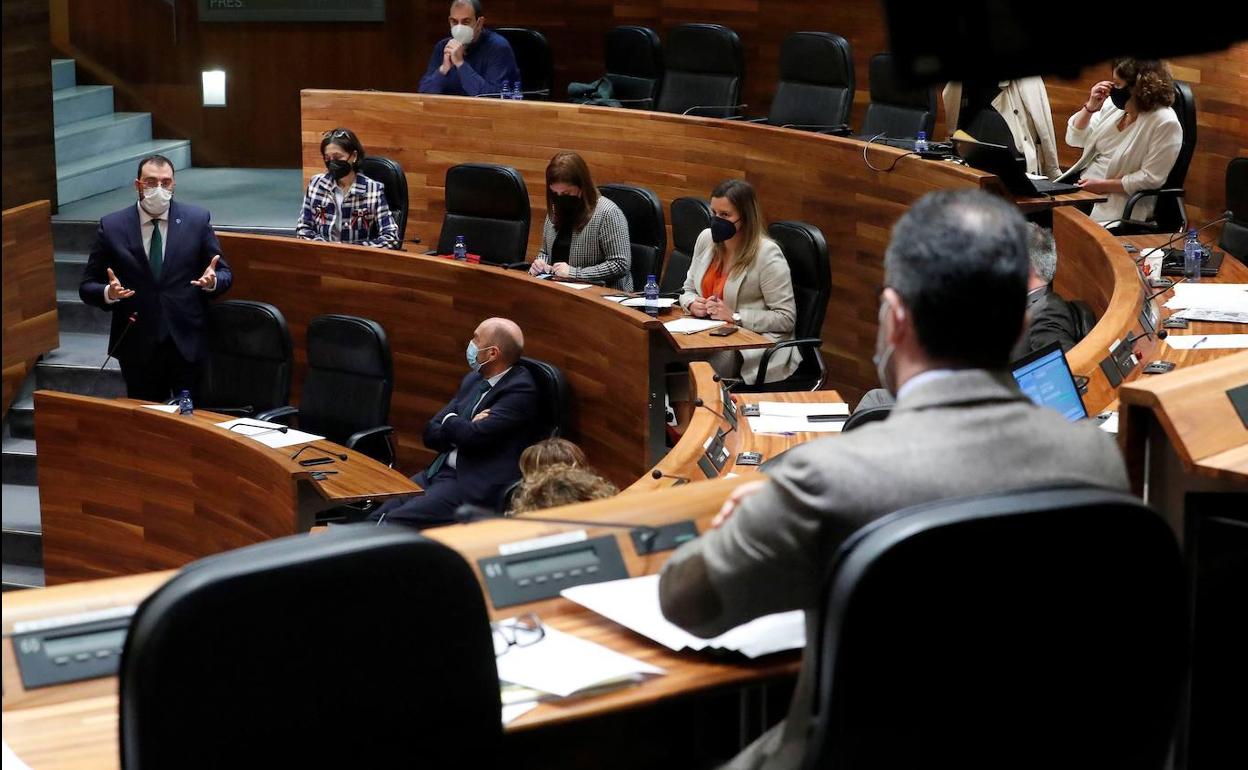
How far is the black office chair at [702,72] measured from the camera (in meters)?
8.09

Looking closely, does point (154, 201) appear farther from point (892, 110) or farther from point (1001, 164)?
point (892, 110)

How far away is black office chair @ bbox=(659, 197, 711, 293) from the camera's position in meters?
6.58

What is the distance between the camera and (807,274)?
231 inches

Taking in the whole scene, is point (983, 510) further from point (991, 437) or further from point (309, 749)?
point (309, 749)

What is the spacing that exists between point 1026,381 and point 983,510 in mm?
2090

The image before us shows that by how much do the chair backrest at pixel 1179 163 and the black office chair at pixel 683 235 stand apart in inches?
74.7

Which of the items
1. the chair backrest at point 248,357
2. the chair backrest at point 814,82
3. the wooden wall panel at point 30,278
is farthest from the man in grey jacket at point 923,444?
the chair backrest at point 814,82

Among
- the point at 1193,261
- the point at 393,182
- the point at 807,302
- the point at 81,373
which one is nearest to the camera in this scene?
the point at 1193,261

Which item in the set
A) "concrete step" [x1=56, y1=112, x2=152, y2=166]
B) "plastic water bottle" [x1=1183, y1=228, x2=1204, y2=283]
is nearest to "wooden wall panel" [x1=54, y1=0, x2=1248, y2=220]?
"concrete step" [x1=56, y1=112, x2=152, y2=166]

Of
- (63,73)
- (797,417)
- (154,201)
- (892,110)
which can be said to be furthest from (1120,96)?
(63,73)

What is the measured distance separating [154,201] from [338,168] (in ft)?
3.29

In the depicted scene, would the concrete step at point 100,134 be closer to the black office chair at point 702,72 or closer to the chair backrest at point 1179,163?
the black office chair at point 702,72

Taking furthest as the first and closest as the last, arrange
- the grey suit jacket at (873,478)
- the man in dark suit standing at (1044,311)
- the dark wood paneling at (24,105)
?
1. the man in dark suit standing at (1044,311)
2. the dark wood paneling at (24,105)
3. the grey suit jacket at (873,478)

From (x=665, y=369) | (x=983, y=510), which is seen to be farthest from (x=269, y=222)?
(x=983, y=510)
